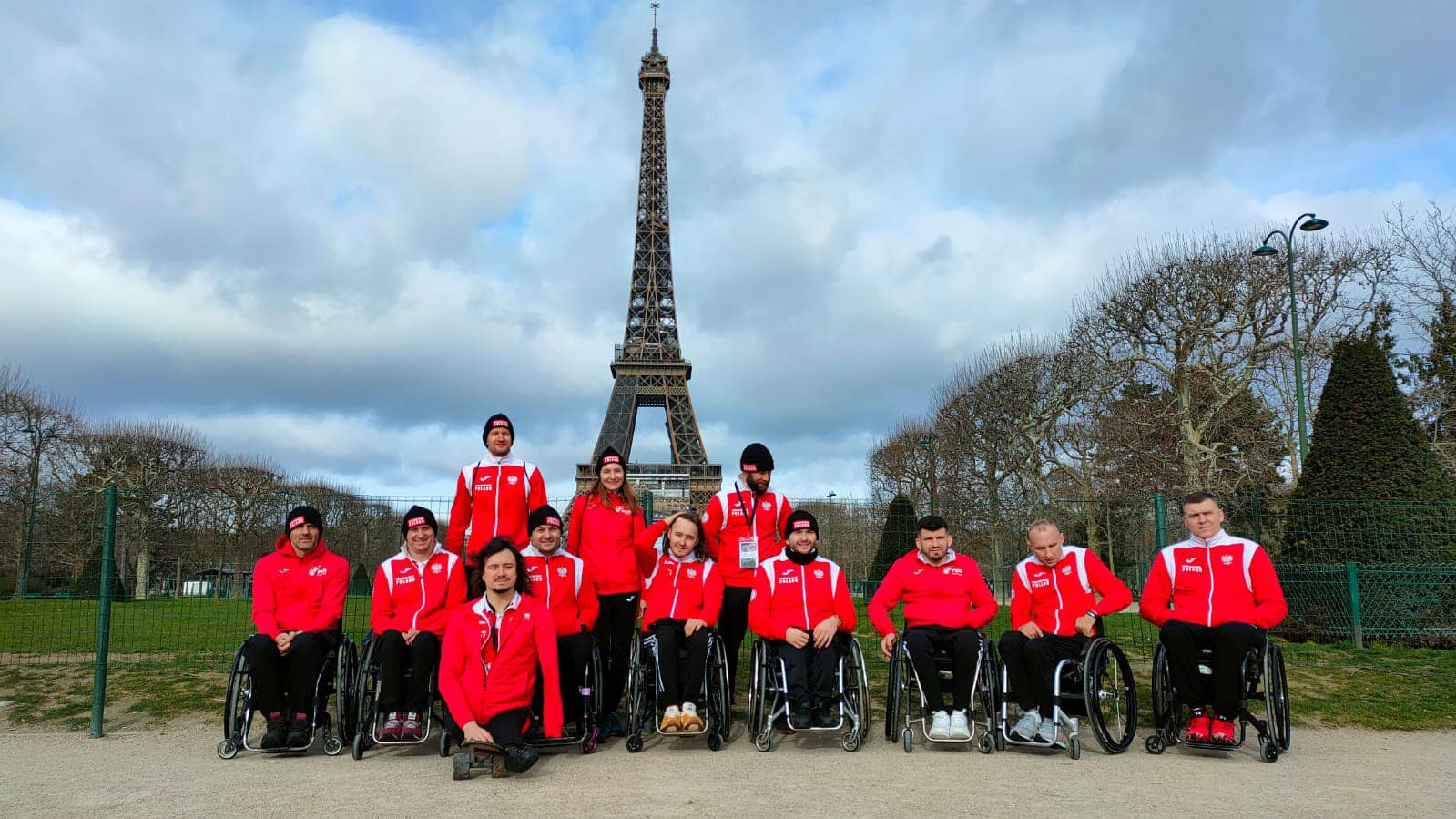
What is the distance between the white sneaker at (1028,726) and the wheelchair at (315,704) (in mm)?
3767

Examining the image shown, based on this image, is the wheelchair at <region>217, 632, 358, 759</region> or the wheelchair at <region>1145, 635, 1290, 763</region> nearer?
the wheelchair at <region>1145, 635, 1290, 763</region>

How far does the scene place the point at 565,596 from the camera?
5.32 metres

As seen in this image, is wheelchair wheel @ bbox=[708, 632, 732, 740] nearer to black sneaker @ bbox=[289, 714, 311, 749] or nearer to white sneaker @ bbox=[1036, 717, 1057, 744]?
white sneaker @ bbox=[1036, 717, 1057, 744]

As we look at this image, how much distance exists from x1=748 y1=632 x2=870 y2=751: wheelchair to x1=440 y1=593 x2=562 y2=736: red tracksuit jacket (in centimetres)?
119

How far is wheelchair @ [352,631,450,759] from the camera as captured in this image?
4965 mm

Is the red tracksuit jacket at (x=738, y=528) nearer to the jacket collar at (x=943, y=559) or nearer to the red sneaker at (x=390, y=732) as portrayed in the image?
the jacket collar at (x=943, y=559)

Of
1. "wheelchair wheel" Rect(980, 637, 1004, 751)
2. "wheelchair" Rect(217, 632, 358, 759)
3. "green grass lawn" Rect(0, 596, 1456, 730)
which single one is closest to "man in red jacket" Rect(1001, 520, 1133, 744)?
"wheelchair wheel" Rect(980, 637, 1004, 751)

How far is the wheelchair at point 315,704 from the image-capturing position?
505cm

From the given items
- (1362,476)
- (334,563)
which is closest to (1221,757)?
(334,563)

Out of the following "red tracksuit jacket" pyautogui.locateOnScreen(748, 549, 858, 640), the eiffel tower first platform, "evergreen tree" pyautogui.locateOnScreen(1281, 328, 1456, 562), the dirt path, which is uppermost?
the eiffel tower first platform

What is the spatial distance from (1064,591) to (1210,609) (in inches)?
30.5

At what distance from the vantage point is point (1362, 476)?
1008cm

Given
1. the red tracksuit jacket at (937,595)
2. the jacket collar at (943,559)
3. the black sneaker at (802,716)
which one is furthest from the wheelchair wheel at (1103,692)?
the black sneaker at (802,716)

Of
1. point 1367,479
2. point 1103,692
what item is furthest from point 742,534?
point 1367,479
